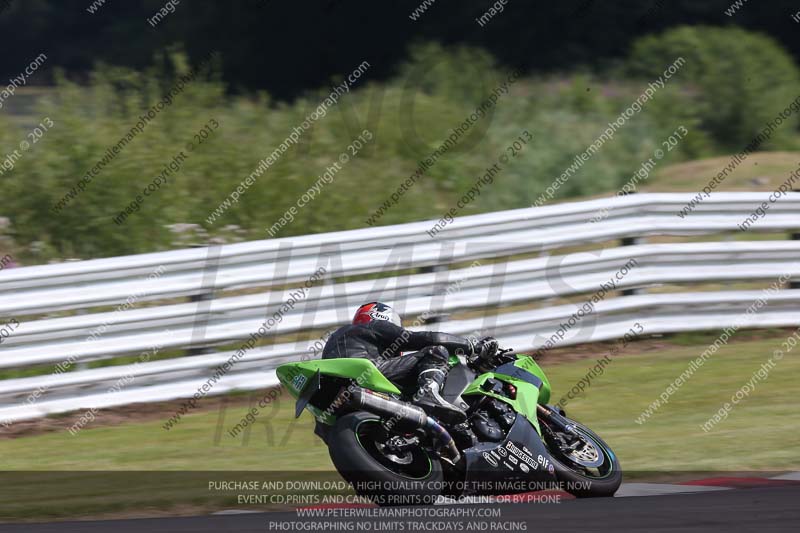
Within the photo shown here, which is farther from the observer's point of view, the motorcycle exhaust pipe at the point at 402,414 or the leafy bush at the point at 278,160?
the leafy bush at the point at 278,160

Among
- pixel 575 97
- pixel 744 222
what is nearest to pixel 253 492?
pixel 744 222

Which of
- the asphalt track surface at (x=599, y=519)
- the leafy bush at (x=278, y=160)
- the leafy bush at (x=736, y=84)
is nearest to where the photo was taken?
the asphalt track surface at (x=599, y=519)

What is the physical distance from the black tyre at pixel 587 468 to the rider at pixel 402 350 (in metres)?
0.66

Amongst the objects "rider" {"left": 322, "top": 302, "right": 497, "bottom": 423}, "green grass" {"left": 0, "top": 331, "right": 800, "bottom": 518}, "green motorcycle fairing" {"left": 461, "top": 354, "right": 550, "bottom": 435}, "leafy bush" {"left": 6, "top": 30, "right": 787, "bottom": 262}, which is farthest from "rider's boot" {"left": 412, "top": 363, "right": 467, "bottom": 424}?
"leafy bush" {"left": 6, "top": 30, "right": 787, "bottom": 262}

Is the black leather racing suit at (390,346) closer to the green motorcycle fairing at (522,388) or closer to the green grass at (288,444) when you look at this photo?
the green motorcycle fairing at (522,388)

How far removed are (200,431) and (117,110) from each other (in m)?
6.70

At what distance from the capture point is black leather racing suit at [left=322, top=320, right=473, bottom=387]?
675 centimetres

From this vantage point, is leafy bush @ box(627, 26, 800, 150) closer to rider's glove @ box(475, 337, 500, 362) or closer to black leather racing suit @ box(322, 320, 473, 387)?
rider's glove @ box(475, 337, 500, 362)

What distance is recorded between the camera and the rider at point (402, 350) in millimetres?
6695

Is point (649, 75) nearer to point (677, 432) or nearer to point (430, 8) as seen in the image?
point (430, 8)

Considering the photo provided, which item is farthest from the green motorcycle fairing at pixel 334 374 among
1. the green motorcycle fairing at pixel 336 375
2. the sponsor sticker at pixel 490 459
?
the sponsor sticker at pixel 490 459

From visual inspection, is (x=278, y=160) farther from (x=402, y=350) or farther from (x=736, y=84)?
(x=736, y=84)

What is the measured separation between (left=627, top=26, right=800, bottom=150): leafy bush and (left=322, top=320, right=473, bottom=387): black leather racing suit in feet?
52.2

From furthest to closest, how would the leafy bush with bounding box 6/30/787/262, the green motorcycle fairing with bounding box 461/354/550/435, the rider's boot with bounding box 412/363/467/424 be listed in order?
the leafy bush with bounding box 6/30/787/262 < the green motorcycle fairing with bounding box 461/354/550/435 < the rider's boot with bounding box 412/363/467/424
